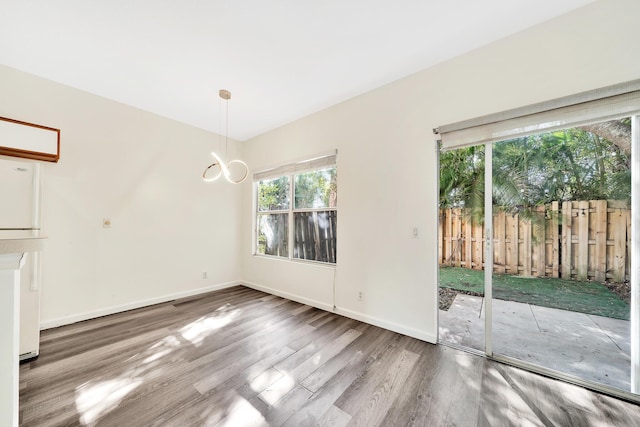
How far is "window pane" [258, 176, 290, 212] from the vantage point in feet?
13.5

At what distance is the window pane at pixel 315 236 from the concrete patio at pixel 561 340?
172 cm

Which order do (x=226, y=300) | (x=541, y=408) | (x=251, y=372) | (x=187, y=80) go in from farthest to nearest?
1. (x=226, y=300)
2. (x=187, y=80)
3. (x=251, y=372)
4. (x=541, y=408)

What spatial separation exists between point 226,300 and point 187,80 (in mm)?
3053

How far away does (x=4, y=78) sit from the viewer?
99.0 inches

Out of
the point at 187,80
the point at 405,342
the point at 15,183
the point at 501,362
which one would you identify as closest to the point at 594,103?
the point at 501,362

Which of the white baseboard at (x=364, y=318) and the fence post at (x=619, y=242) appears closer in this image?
the fence post at (x=619, y=242)

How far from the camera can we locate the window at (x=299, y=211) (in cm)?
347

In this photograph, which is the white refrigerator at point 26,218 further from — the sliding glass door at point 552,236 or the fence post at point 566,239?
the fence post at point 566,239

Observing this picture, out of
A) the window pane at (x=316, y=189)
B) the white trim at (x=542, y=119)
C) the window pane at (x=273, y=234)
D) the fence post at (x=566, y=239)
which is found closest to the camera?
the white trim at (x=542, y=119)

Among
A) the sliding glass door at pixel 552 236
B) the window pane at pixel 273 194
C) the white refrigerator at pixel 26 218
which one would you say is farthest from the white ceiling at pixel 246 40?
the window pane at pixel 273 194

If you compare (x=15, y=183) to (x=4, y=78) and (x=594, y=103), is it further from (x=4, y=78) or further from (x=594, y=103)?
(x=594, y=103)

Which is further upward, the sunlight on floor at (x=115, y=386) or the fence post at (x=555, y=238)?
the fence post at (x=555, y=238)

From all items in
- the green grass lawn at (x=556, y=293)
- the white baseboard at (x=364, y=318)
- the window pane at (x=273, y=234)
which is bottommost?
the white baseboard at (x=364, y=318)

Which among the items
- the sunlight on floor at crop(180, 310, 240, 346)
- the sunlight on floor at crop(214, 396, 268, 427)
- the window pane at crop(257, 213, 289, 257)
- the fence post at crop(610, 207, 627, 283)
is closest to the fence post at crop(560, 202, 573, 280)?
the fence post at crop(610, 207, 627, 283)
